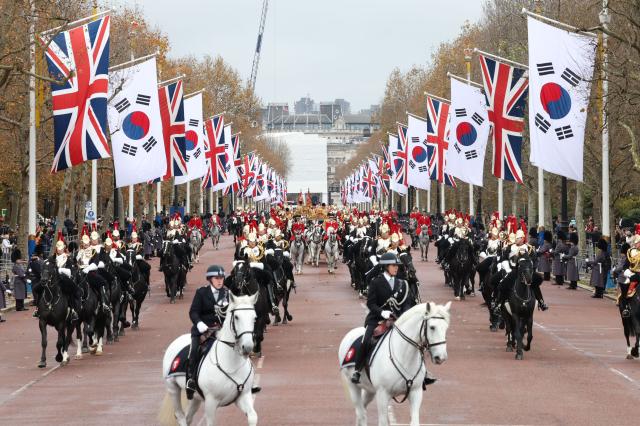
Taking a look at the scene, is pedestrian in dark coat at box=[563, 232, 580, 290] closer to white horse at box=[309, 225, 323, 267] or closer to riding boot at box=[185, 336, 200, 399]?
white horse at box=[309, 225, 323, 267]

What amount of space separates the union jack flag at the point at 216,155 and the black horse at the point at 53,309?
149 ft

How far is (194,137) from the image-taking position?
60.2 m

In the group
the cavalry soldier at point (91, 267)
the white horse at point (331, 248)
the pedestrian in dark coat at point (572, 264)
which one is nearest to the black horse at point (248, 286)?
the cavalry soldier at point (91, 267)

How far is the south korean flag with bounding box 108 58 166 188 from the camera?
40625 mm

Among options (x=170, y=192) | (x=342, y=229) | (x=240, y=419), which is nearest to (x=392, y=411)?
(x=240, y=419)

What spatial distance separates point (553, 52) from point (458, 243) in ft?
20.1

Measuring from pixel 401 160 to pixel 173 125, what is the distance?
94.7 ft

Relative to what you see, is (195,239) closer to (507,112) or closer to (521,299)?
(507,112)

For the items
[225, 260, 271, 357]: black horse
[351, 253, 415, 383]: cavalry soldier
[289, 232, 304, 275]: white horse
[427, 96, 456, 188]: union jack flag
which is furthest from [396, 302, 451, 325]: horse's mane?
[427, 96, 456, 188]: union jack flag

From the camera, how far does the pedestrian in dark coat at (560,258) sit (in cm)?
4300

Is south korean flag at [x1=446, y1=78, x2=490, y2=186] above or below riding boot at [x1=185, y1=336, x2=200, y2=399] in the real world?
above

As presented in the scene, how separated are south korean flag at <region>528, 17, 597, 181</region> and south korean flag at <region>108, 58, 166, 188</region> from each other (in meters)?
12.6

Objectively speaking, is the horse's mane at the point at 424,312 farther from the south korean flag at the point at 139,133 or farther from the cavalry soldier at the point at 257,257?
the south korean flag at the point at 139,133

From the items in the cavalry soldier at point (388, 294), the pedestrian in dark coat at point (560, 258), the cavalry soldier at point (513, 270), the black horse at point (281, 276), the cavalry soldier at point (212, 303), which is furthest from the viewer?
the pedestrian in dark coat at point (560, 258)
